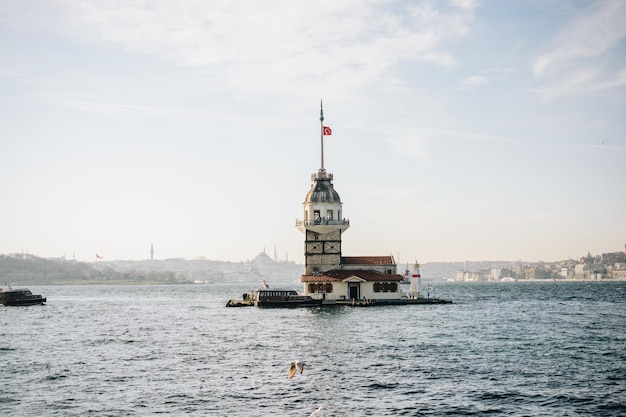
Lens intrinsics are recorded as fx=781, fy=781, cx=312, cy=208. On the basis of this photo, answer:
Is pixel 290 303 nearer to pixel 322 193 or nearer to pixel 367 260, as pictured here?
pixel 367 260

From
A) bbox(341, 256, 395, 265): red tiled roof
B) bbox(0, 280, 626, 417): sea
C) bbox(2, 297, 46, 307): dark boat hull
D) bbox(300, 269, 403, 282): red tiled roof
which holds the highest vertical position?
bbox(341, 256, 395, 265): red tiled roof

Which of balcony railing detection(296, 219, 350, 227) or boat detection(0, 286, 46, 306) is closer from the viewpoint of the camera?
balcony railing detection(296, 219, 350, 227)

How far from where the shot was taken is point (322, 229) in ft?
352

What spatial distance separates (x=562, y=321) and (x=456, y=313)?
47.8ft

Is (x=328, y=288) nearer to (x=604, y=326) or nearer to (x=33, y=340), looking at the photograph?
(x=604, y=326)

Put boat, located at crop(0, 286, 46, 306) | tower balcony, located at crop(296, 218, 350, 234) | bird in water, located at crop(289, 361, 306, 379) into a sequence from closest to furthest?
bird in water, located at crop(289, 361, 306, 379)
tower balcony, located at crop(296, 218, 350, 234)
boat, located at crop(0, 286, 46, 306)

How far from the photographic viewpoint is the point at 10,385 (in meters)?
44.6

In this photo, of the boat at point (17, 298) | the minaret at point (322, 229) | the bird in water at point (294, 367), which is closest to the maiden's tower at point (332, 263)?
the minaret at point (322, 229)

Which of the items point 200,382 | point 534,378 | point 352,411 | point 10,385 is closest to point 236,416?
point 352,411

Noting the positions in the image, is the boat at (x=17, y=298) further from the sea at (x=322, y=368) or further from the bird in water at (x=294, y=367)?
the bird in water at (x=294, y=367)

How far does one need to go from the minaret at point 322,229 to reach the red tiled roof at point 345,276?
6.80 ft

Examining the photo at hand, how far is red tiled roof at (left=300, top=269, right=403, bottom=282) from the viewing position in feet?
339

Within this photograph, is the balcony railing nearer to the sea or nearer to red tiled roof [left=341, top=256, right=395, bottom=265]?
red tiled roof [left=341, top=256, right=395, bottom=265]

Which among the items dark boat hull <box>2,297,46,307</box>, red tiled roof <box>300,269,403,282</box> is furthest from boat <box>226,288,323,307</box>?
dark boat hull <box>2,297,46,307</box>
